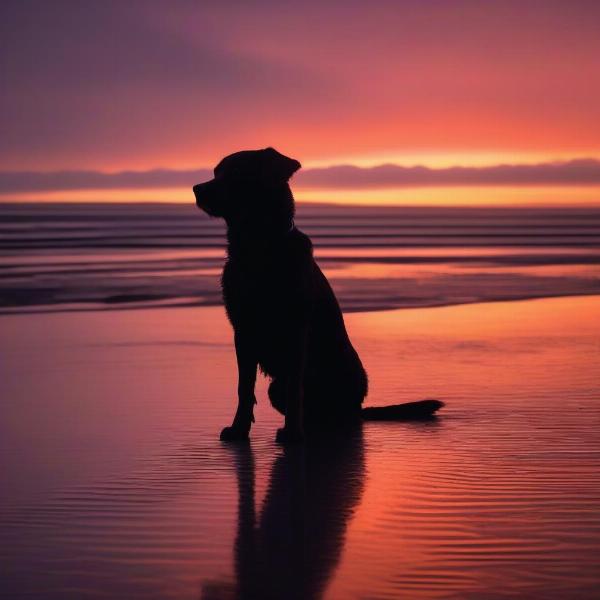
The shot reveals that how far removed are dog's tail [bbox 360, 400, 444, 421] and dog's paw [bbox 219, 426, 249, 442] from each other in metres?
0.80

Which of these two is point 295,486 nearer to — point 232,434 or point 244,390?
point 232,434

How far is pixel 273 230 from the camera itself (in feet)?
18.7

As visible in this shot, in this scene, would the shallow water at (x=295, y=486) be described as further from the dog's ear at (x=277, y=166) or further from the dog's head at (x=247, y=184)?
the dog's ear at (x=277, y=166)

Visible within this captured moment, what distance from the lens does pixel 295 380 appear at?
586cm

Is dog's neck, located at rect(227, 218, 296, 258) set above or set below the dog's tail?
above

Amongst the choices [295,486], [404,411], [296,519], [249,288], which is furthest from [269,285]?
[296,519]

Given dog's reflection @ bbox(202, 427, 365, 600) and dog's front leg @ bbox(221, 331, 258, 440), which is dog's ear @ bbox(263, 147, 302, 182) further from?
dog's reflection @ bbox(202, 427, 365, 600)

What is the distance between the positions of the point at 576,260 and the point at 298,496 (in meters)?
20.7

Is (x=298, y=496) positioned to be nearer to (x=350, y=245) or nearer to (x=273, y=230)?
(x=273, y=230)

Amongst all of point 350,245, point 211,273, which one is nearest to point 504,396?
point 211,273

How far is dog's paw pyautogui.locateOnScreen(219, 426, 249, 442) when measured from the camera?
5720mm

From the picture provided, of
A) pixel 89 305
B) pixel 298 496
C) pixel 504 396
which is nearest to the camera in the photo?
pixel 298 496

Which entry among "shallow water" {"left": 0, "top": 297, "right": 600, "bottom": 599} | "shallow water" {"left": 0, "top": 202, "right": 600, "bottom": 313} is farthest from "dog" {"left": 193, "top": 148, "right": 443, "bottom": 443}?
"shallow water" {"left": 0, "top": 202, "right": 600, "bottom": 313}

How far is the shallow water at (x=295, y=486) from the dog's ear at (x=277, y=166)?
52.1 inches
